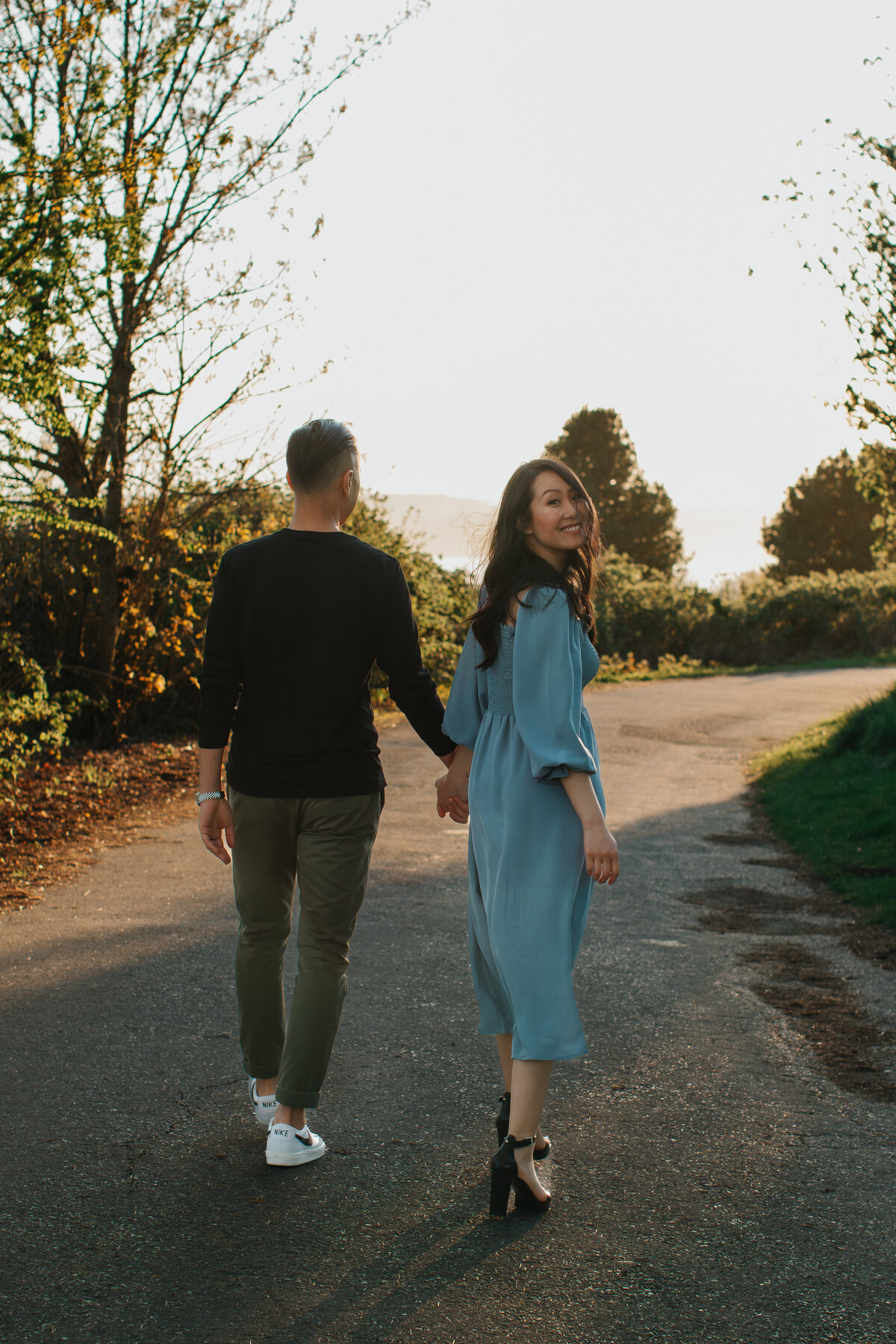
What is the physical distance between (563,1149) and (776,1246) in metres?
0.74

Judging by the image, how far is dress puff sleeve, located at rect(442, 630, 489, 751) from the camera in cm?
333

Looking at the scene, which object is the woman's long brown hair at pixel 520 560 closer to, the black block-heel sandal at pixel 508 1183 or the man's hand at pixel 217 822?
the man's hand at pixel 217 822

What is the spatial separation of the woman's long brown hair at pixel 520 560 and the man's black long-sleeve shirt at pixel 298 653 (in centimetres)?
27

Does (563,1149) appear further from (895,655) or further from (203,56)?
(895,655)

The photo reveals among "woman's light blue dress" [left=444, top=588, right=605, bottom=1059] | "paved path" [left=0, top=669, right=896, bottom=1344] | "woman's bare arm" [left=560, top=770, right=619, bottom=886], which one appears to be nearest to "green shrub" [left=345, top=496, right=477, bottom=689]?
"paved path" [left=0, top=669, right=896, bottom=1344]

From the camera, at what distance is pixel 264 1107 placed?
351cm

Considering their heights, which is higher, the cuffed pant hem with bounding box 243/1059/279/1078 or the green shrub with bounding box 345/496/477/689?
the green shrub with bounding box 345/496/477/689

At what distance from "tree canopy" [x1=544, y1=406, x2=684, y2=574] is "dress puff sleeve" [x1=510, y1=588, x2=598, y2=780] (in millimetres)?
55033

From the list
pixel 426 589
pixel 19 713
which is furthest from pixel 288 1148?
pixel 426 589

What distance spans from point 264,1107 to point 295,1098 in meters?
0.27

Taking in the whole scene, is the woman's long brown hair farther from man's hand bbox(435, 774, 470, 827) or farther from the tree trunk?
the tree trunk

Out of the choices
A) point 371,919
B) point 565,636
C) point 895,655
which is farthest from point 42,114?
point 895,655

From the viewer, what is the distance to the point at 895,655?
3166 cm

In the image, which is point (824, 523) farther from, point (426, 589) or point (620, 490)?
point (426, 589)
